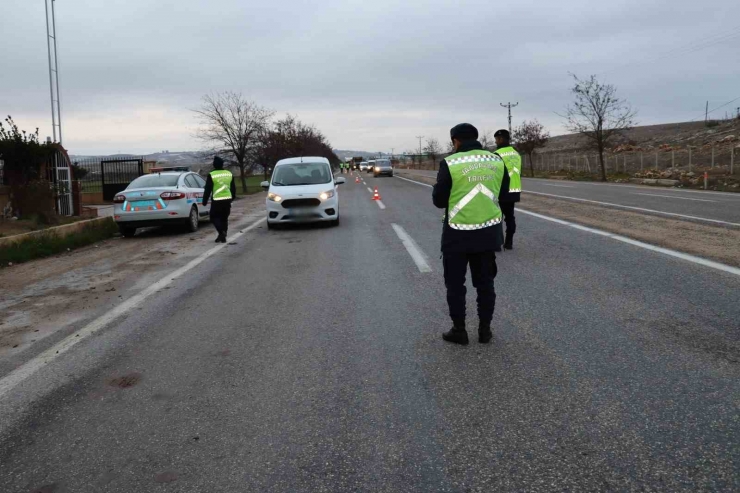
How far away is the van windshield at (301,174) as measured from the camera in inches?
591

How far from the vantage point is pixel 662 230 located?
1140 centimetres

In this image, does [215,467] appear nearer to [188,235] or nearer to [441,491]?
[441,491]

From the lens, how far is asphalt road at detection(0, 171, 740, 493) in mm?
2953

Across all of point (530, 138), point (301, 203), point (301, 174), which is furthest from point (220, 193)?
point (530, 138)

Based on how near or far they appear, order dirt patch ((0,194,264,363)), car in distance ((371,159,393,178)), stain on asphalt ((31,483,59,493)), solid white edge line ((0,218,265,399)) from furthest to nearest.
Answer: car in distance ((371,159,393,178))
dirt patch ((0,194,264,363))
solid white edge line ((0,218,265,399))
stain on asphalt ((31,483,59,493))

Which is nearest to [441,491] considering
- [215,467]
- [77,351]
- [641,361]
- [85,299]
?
[215,467]

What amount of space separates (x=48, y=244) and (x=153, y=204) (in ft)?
7.53

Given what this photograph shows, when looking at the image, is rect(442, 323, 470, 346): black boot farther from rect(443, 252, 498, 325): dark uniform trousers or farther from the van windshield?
the van windshield

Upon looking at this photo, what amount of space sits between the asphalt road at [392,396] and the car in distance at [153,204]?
6.99m

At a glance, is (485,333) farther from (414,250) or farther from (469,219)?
(414,250)

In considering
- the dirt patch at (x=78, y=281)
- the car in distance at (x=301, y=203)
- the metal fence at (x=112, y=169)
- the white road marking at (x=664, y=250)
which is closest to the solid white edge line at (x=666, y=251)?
the white road marking at (x=664, y=250)

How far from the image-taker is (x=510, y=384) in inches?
158

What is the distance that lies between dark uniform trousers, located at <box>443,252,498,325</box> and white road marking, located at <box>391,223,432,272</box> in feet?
10.6

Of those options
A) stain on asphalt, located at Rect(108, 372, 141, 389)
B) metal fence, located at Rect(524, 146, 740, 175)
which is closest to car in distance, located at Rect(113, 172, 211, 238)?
stain on asphalt, located at Rect(108, 372, 141, 389)
